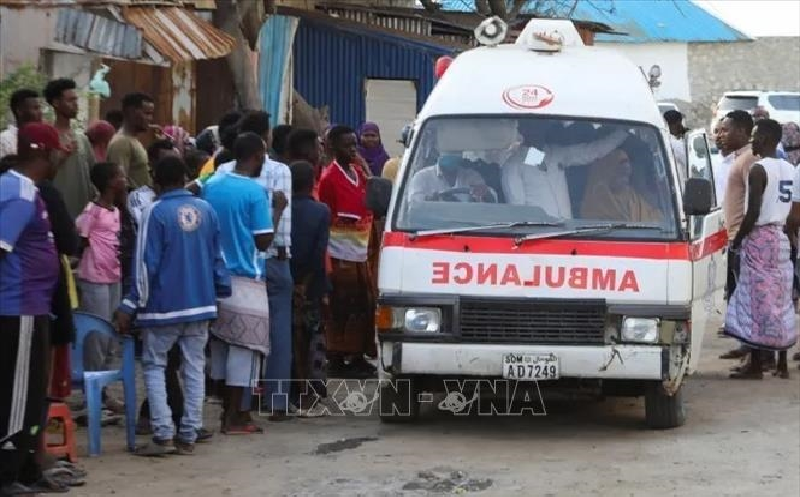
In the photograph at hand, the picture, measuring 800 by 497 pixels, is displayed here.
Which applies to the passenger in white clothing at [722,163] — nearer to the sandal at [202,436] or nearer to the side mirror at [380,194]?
the side mirror at [380,194]

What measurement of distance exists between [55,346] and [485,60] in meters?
3.78

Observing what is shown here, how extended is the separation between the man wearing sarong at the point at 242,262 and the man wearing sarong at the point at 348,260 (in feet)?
6.73

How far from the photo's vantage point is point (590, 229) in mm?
9789

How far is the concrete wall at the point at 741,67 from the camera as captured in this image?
5253cm

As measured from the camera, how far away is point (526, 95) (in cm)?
1038

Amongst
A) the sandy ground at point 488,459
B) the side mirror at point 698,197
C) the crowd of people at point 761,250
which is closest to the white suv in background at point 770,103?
the crowd of people at point 761,250

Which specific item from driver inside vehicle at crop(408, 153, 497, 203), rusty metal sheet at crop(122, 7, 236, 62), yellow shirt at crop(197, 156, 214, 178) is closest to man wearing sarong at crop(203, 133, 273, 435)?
driver inside vehicle at crop(408, 153, 497, 203)

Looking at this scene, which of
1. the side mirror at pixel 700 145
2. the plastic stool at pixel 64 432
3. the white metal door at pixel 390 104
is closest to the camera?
the plastic stool at pixel 64 432

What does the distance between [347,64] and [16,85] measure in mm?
12227

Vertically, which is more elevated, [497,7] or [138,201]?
[497,7]

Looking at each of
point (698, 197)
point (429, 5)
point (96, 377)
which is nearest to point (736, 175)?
point (698, 197)

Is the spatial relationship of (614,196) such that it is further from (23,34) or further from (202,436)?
(23,34)

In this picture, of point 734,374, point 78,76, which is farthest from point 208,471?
point 78,76

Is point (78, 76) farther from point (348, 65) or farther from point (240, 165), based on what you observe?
point (348, 65)
